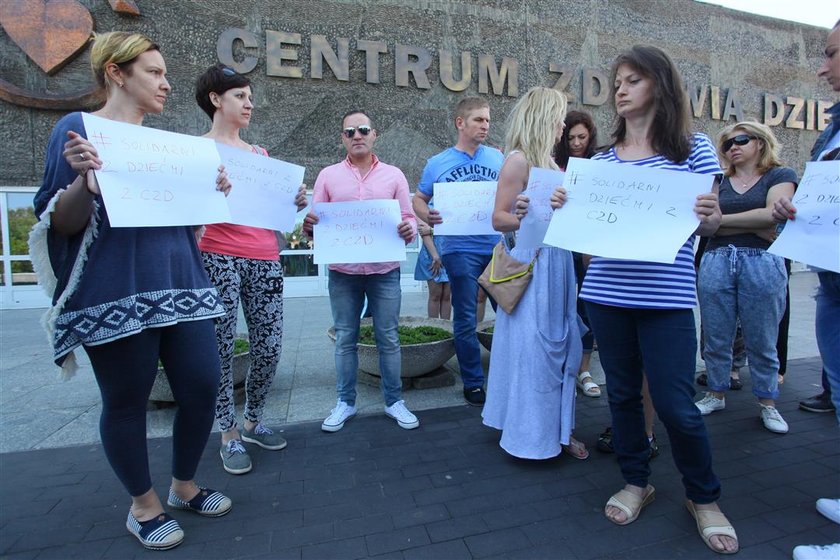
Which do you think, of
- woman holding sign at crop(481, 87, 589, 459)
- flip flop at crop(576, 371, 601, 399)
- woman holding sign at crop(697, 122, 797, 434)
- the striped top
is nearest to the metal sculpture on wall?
woman holding sign at crop(481, 87, 589, 459)

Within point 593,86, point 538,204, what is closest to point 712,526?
point 538,204

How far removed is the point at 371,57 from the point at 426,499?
871 cm

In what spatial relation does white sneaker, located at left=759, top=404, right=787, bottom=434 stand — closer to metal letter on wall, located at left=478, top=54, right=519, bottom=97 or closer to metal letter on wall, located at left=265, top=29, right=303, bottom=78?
metal letter on wall, located at left=478, top=54, right=519, bottom=97

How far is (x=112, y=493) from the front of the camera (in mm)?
2500

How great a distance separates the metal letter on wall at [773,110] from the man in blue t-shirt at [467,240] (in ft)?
41.8

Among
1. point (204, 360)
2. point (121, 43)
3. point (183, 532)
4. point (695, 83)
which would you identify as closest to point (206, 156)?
point (121, 43)

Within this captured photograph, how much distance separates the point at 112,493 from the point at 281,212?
5.73 feet

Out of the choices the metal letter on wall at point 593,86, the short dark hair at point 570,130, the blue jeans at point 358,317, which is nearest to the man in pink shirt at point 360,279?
the blue jeans at point 358,317

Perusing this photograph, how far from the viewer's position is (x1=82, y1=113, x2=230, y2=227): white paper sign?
1.81 meters

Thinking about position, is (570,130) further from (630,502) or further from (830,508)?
(830,508)

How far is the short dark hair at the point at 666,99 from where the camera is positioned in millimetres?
2014

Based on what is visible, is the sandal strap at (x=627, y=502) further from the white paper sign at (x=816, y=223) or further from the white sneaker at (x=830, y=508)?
the white paper sign at (x=816, y=223)

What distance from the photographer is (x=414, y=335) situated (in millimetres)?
4305

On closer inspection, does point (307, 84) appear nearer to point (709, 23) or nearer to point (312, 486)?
point (312, 486)
